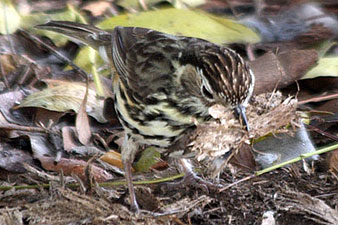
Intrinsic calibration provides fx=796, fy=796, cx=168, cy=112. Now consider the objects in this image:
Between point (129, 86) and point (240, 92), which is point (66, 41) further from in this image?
point (240, 92)

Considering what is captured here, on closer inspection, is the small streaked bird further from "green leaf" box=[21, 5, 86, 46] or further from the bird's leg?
"green leaf" box=[21, 5, 86, 46]

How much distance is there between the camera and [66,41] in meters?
6.85

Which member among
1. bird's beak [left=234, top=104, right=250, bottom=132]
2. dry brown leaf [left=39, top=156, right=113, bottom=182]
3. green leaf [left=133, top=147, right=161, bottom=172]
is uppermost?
bird's beak [left=234, top=104, right=250, bottom=132]

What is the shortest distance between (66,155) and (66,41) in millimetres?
1883

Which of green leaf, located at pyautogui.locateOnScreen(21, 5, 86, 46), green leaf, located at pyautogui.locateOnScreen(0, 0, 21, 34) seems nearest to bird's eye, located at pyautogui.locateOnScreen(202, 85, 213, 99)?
green leaf, located at pyautogui.locateOnScreen(21, 5, 86, 46)

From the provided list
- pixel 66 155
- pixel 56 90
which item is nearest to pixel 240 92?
pixel 66 155

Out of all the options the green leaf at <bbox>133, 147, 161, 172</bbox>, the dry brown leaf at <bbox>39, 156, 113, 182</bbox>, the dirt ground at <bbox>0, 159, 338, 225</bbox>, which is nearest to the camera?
the dirt ground at <bbox>0, 159, 338, 225</bbox>

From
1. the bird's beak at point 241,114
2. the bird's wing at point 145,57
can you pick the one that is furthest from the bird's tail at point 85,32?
the bird's beak at point 241,114

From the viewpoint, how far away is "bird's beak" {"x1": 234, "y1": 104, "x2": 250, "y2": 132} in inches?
156

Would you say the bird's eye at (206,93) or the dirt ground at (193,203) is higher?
the bird's eye at (206,93)

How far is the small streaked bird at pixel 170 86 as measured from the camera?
4.02m

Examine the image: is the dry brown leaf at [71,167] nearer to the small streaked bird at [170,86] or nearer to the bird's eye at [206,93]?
the small streaked bird at [170,86]

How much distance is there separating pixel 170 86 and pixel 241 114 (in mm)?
587

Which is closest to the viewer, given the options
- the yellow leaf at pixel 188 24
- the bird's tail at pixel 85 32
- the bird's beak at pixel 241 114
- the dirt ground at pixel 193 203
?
the bird's beak at pixel 241 114
